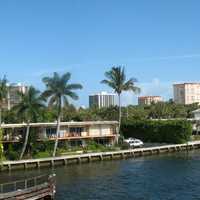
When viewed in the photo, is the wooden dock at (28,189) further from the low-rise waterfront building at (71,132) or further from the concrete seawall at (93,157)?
the low-rise waterfront building at (71,132)

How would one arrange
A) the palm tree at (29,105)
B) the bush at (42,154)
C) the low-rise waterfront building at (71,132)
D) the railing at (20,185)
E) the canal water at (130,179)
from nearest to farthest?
1. the railing at (20,185)
2. the canal water at (130,179)
3. the palm tree at (29,105)
4. the bush at (42,154)
5. the low-rise waterfront building at (71,132)

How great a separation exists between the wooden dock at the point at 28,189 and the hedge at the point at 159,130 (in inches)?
2700

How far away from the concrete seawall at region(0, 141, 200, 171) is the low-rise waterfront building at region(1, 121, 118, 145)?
35.3 feet

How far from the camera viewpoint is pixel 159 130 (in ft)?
413

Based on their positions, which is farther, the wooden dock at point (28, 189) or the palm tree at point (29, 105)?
the palm tree at point (29, 105)

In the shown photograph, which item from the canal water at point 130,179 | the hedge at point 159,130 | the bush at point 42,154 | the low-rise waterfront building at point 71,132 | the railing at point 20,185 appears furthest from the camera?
the hedge at point 159,130

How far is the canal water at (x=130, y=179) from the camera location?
5947 centimetres

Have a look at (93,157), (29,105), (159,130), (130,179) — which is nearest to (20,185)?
(130,179)

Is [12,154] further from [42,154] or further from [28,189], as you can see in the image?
[28,189]

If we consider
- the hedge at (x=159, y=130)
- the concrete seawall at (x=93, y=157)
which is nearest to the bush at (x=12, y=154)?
the concrete seawall at (x=93, y=157)

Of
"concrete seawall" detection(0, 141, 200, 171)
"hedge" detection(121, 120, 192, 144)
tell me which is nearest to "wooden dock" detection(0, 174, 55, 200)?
"concrete seawall" detection(0, 141, 200, 171)

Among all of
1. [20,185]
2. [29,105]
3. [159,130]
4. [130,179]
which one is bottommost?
[130,179]

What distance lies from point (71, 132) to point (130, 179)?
4145 centimetres

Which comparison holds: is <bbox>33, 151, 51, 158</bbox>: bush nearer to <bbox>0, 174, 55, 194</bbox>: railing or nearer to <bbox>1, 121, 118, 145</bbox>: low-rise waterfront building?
<bbox>1, 121, 118, 145</bbox>: low-rise waterfront building
